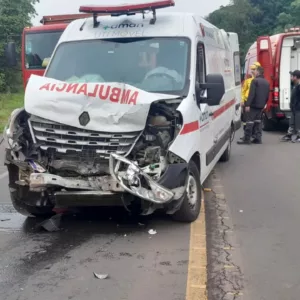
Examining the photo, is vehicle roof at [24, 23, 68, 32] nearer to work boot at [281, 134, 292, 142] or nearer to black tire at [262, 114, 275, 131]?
black tire at [262, 114, 275, 131]

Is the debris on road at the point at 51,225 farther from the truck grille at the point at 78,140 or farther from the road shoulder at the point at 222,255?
the road shoulder at the point at 222,255

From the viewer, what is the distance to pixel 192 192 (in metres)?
6.20

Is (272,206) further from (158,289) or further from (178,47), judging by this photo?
(158,289)

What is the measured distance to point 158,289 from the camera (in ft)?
14.1

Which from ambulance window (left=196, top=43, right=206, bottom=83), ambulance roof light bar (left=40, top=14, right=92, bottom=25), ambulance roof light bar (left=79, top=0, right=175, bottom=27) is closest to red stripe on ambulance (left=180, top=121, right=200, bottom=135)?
ambulance window (left=196, top=43, right=206, bottom=83)

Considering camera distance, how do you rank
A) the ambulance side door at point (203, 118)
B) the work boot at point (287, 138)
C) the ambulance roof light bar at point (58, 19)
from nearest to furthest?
the ambulance side door at point (203, 118)
the work boot at point (287, 138)
the ambulance roof light bar at point (58, 19)

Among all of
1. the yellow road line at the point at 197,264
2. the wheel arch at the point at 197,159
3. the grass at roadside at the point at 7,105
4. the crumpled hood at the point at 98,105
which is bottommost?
the grass at roadside at the point at 7,105

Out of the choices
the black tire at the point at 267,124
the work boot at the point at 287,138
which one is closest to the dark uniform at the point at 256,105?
the work boot at the point at 287,138

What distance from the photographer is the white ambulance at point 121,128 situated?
17.9 feet

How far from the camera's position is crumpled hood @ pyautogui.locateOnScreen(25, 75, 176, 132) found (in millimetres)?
5508

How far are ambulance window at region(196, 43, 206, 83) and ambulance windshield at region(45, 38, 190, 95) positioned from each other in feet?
0.72

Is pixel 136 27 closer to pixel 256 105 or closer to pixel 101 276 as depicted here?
pixel 101 276

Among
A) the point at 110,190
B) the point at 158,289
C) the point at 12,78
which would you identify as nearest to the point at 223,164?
the point at 110,190

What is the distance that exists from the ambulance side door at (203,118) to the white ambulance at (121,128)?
2 centimetres
